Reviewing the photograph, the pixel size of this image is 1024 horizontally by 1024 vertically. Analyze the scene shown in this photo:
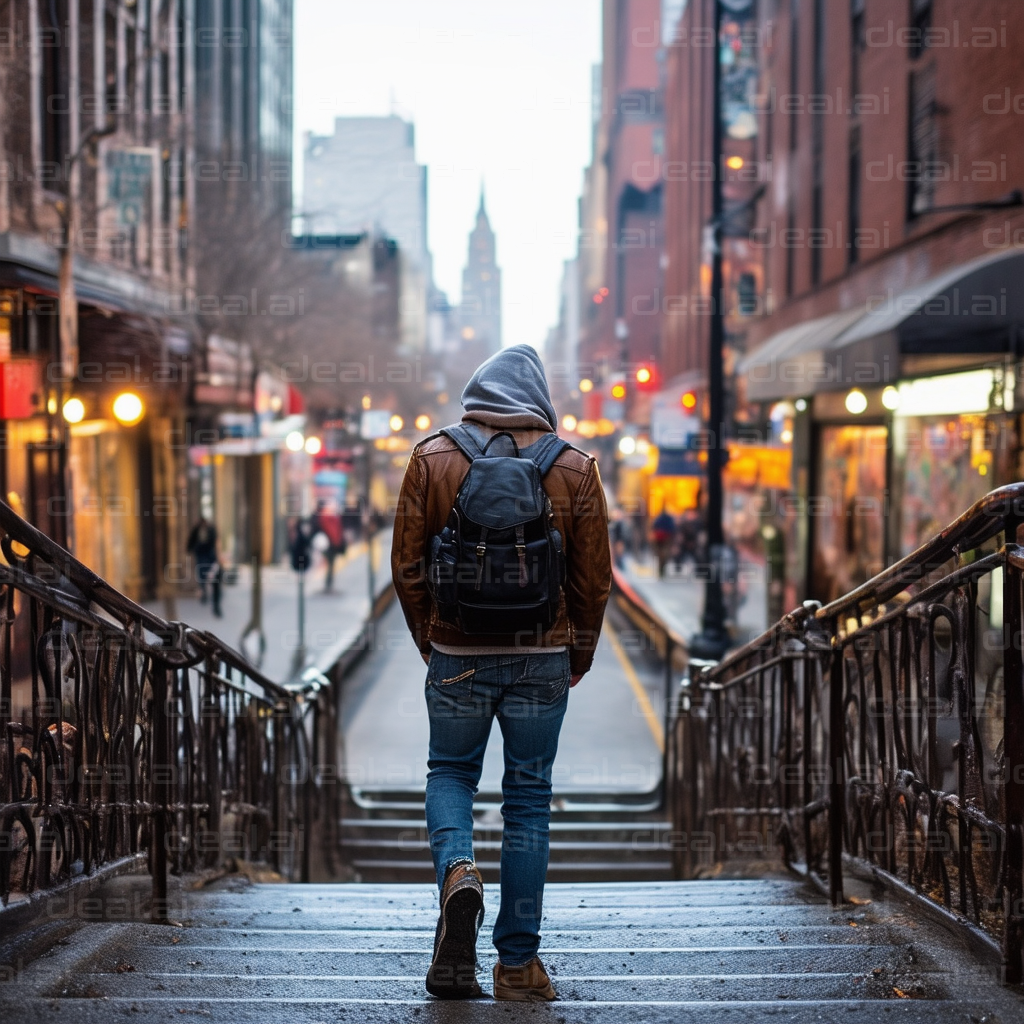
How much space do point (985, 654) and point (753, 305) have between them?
77.2ft

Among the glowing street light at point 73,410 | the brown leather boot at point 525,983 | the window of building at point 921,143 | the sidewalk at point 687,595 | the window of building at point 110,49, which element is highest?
the window of building at point 110,49

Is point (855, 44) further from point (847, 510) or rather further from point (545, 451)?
point (545, 451)

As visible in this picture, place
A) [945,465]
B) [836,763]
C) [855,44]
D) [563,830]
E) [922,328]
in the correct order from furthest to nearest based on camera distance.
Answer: [855,44] → [945,465] → [922,328] → [563,830] → [836,763]

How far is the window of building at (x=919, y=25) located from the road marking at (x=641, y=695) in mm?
8842

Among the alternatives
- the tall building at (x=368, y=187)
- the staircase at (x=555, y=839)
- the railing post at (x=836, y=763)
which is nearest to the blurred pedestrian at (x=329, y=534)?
the tall building at (x=368, y=187)

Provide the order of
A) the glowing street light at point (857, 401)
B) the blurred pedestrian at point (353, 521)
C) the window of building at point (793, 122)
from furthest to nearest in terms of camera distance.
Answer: the blurred pedestrian at point (353, 521) < the window of building at point (793, 122) < the glowing street light at point (857, 401)

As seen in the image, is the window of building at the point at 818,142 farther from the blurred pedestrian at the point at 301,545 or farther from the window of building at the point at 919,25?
the blurred pedestrian at the point at 301,545

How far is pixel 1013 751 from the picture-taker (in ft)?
10.7

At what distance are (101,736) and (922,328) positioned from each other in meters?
9.67

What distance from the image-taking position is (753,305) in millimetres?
30031

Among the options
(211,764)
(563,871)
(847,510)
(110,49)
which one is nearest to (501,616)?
(211,764)

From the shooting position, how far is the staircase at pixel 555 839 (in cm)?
1019

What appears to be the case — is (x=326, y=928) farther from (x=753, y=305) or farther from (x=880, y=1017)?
(x=753, y=305)

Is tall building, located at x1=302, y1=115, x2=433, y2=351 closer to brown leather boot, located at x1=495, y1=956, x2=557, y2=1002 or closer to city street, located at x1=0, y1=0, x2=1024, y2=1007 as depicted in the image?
city street, located at x1=0, y1=0, x2=1024, y2=1007
